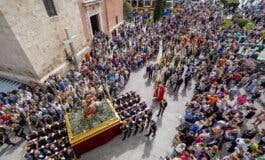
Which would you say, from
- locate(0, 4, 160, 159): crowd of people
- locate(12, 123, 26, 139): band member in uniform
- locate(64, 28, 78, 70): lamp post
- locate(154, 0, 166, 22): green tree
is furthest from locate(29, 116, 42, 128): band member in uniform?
locate(154, 0, 166, 22): green tree

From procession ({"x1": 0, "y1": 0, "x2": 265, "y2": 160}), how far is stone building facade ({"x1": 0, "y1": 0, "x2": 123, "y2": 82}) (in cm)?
109

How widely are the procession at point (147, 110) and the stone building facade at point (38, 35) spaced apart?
43.0 inches

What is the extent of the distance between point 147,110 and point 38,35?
8.83m

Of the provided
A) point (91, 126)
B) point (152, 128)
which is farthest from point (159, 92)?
point (91, 126)

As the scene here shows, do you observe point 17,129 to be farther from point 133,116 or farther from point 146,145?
point 146,145

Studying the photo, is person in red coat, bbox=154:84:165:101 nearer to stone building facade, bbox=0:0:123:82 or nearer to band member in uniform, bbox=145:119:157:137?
band member in uniform, bbox=145:119:157:137

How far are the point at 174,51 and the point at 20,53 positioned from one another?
12.5 meters

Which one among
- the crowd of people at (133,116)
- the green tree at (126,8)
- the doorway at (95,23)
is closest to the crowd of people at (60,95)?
the crowd of people at (133,116)

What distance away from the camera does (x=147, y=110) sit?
8.40 m

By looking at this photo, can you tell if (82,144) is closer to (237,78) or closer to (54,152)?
(54,152)

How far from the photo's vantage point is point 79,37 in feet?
47.0

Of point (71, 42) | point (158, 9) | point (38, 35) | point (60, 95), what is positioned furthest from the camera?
point (158, 9)

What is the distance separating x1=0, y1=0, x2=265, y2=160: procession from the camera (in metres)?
7.08

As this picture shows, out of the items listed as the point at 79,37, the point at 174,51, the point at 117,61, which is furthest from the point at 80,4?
the point at 174,51
